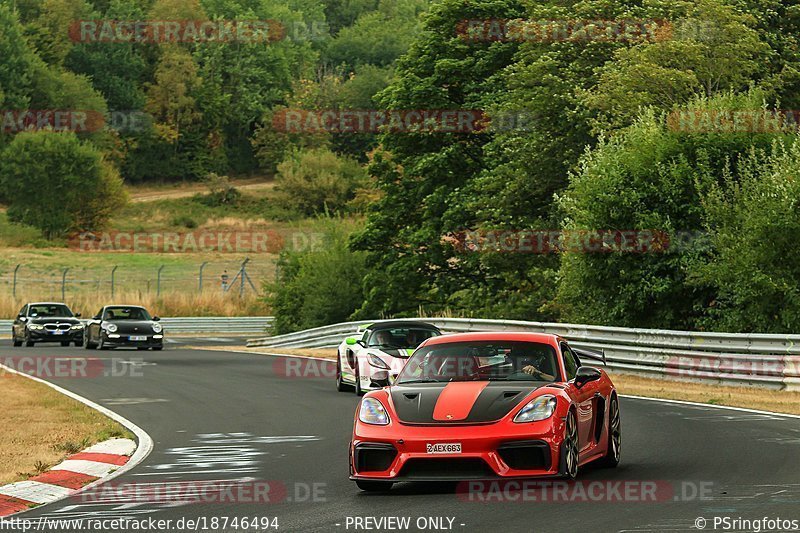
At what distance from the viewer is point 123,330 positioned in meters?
40.8

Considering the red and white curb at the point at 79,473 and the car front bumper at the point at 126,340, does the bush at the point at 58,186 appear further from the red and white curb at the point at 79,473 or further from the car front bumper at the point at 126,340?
the red and white curb at the point at 79,473

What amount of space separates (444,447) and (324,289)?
39.8 m


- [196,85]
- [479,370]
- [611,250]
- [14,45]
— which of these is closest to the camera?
[479,370]

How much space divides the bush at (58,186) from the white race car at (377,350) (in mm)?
86299

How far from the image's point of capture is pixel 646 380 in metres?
26.2

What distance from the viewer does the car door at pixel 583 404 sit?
38.4 feet

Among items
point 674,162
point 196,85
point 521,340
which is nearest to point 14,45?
point 196,85

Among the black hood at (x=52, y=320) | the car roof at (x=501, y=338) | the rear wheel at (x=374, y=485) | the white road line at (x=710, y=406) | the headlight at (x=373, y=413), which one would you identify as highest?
the car roof at (x=501, y=338)

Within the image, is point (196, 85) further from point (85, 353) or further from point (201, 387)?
point (201, 387)

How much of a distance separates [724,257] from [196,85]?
113 m

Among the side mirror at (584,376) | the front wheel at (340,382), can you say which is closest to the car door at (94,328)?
the front wheel at (340,382)

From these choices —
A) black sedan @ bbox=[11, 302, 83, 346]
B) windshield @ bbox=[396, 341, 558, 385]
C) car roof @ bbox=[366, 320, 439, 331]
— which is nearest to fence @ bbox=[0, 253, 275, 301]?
black sedan @ bbox=[11, 302, 83, 346]

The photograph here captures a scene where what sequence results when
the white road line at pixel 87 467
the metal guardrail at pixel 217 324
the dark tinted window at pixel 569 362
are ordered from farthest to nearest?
the metal guardrail at pixel 217 324 → the white road line at pixel 87 467 → the dark tinted window at pixel 569 362

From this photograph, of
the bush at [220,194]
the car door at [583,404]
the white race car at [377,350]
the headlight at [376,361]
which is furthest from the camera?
the bush at [220,194]
